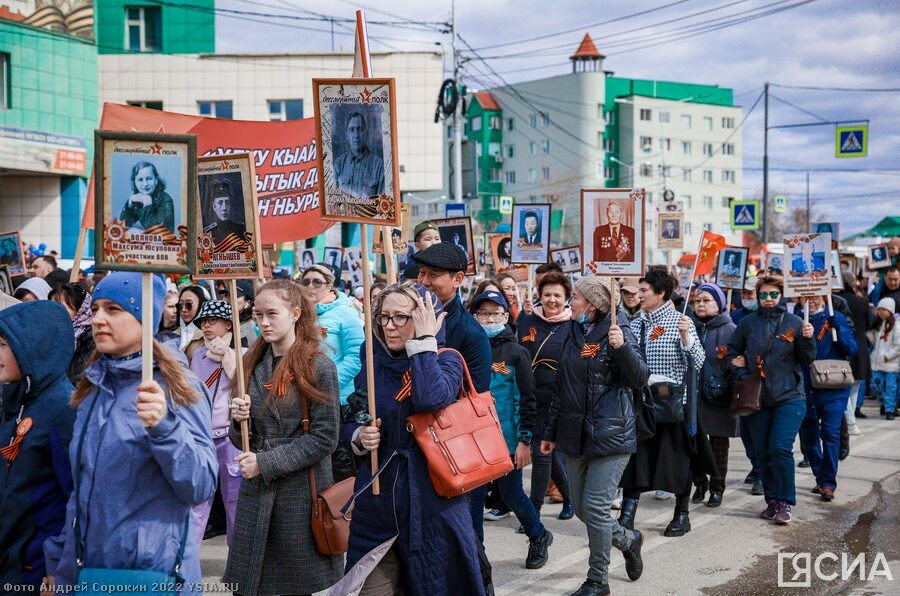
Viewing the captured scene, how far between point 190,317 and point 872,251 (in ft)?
43.9

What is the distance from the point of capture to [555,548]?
7.62 metres

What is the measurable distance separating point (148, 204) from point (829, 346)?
334 inches

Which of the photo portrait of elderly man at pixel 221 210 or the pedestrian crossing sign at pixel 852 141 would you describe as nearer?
the photo portrait of elderly man at pixel 221 210

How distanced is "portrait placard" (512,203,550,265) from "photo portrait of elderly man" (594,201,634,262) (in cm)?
464

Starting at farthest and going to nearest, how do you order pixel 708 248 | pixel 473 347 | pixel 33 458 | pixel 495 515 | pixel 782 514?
pixel 708 248
pixel 495 515
pixel 782 514
pixel 473 347
pixel 33 458

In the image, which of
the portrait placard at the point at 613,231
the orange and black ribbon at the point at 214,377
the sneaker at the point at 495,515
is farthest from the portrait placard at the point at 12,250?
the portrait placard at the point at 613,231

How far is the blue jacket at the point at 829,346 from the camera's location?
9.59 metres

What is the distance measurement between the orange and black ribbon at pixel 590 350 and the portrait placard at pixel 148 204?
3403 millimetres

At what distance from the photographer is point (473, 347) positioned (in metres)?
5.48

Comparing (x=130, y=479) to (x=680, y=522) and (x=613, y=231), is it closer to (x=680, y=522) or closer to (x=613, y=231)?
(x=613, y=231)

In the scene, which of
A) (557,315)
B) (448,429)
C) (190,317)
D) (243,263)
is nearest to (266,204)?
(190,317)

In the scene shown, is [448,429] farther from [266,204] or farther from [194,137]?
[266,204]

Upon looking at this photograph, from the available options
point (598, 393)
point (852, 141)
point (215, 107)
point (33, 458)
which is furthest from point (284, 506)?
point (215, 107)

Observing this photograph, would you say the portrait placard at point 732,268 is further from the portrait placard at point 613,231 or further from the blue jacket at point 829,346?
the portrait placard at point 613,231
